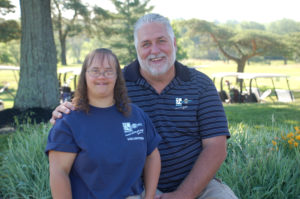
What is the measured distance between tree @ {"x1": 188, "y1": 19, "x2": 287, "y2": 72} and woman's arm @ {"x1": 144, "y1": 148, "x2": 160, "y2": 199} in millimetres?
28930

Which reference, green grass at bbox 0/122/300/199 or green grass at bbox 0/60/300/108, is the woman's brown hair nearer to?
green grass at bbox 0/122/300/199

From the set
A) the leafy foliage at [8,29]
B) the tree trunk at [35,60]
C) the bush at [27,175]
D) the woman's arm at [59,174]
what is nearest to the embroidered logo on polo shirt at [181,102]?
the woman's arm at [59,174]

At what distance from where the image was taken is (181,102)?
2379mm

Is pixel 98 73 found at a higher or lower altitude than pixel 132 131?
higher

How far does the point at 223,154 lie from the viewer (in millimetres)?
2287

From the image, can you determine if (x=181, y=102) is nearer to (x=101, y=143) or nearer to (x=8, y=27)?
(x=101, y=143)

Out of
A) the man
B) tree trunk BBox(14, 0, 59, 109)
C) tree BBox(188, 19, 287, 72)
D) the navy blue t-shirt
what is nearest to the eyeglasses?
the navy blue t-shirt

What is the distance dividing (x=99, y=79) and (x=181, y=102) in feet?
2.70

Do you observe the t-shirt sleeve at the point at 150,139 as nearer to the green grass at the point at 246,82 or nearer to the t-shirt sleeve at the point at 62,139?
the t-shirt sleeve at the point at 62,139

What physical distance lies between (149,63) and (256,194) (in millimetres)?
1466

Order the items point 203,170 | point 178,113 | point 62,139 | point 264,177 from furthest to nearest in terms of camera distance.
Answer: point 264,177
point 178,113
point 203,170
point 62,139

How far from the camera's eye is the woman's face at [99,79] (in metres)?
1.76

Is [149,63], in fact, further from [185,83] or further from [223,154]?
[223,154]

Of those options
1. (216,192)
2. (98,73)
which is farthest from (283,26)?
(98,73)
